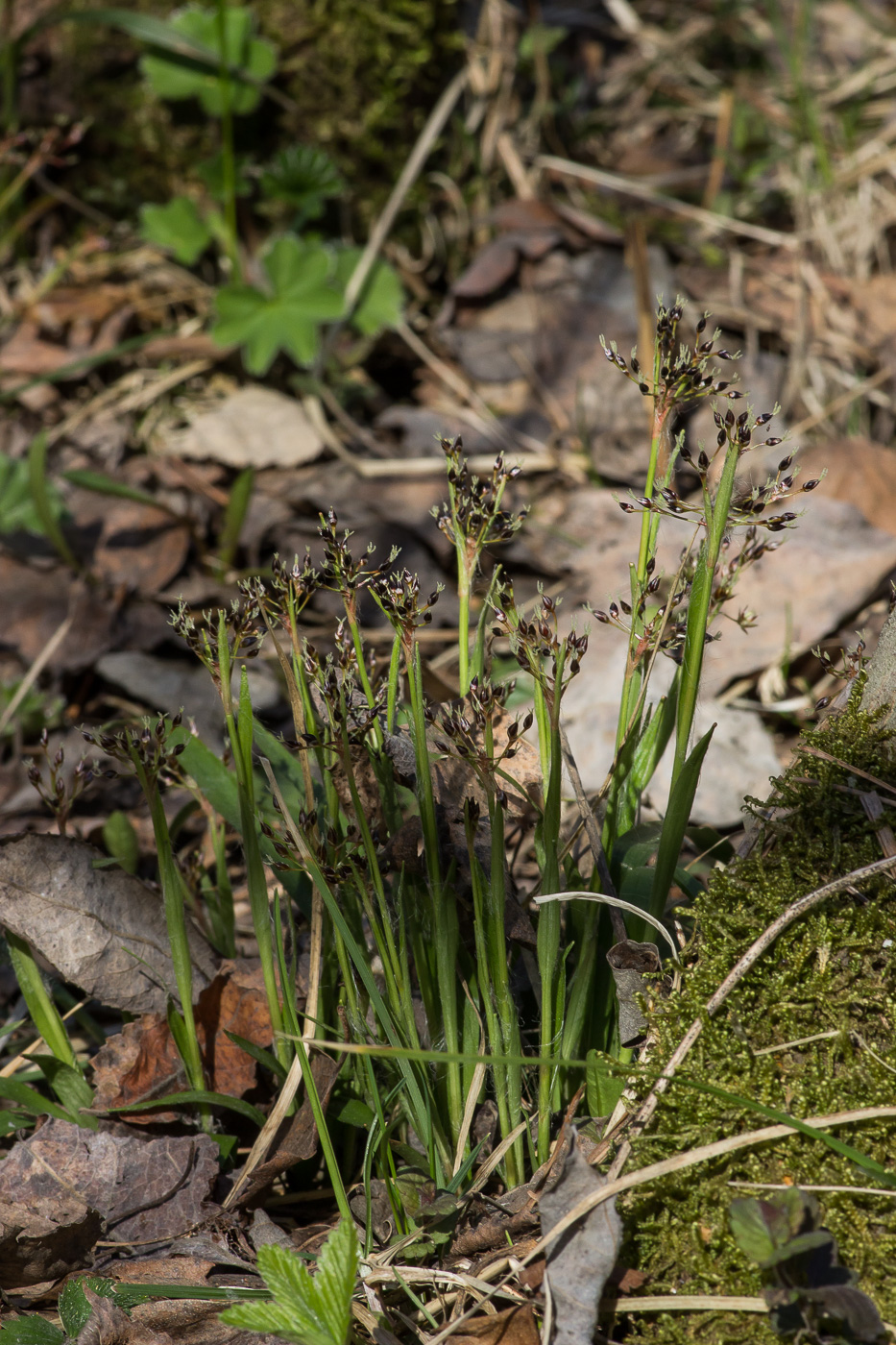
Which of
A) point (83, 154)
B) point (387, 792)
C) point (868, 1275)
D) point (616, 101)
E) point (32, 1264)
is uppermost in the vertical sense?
point (616, 101)

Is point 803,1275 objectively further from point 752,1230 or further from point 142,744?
point 142,744

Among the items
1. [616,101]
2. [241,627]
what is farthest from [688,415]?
[241,627]

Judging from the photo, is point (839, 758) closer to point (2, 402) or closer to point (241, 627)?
point (241, 627)

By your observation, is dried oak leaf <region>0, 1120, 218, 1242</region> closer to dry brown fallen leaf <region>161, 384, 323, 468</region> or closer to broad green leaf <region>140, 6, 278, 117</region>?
dry brown fallen leaf <region>161, 384, 323, 468</region>

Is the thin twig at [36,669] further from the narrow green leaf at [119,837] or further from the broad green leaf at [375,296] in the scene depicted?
the broad green leaf at [375,296]

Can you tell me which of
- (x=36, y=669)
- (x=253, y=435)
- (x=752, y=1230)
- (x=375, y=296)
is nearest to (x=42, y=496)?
(x=36, y=669)

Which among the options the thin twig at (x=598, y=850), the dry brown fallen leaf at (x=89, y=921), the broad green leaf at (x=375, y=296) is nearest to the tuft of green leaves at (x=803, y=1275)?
the thin twig at (x=598, y=850)
